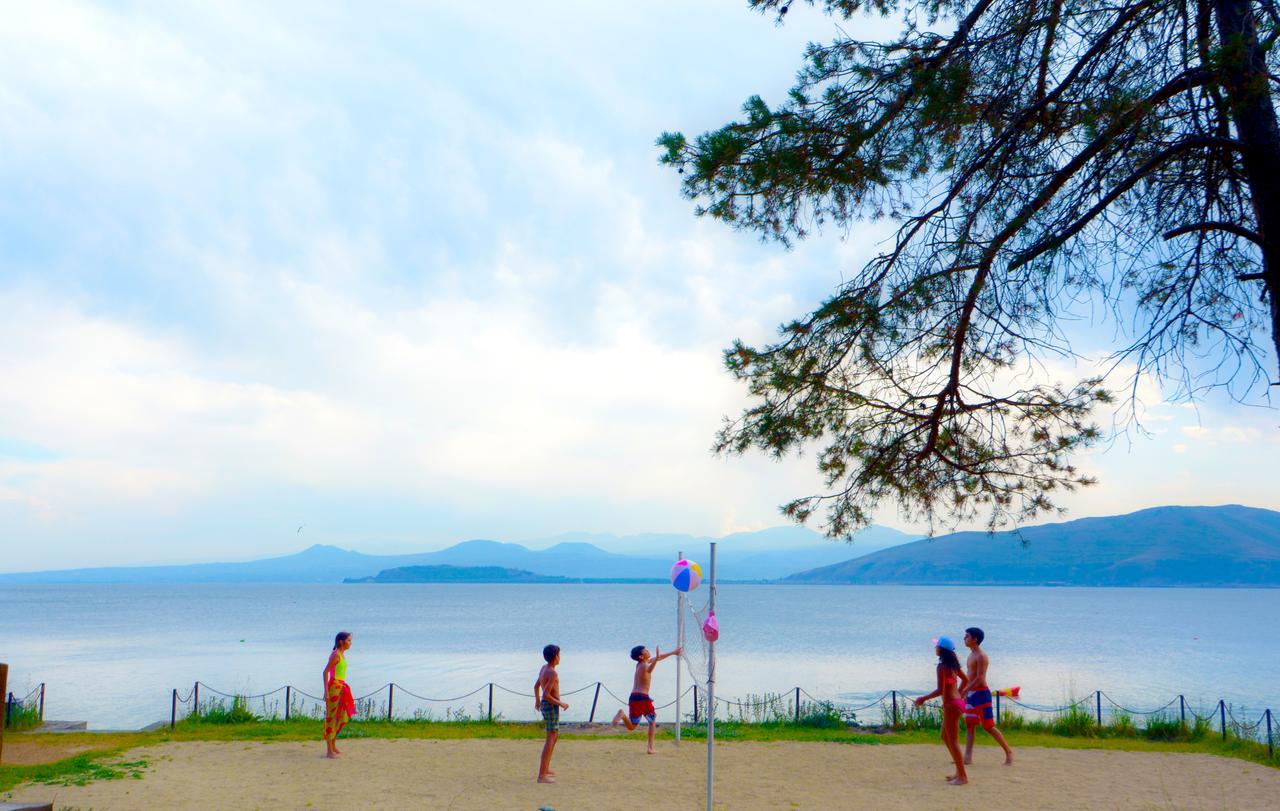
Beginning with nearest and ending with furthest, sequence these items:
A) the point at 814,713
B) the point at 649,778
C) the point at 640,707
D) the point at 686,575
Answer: the point at 649,778 → the point at 640,707 → the point at 686,575 → the point at 814,713

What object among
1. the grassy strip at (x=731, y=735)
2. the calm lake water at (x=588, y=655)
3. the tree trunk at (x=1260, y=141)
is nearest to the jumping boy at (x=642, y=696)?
the grassy strip at (x=731, y=735)

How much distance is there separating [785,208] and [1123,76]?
288 centimetres

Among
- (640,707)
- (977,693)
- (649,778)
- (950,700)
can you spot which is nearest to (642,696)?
(640,707)

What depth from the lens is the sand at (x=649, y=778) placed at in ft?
33.0

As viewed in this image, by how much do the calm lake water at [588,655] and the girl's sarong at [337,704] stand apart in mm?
15767

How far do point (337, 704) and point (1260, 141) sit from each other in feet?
38.7

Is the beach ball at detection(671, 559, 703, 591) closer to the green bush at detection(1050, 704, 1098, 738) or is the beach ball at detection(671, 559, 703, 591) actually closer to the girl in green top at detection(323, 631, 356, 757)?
the girl in green top at detection(323, 631, 356, 757)

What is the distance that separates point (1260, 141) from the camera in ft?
22.3

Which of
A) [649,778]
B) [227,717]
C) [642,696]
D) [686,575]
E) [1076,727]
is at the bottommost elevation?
[1076,727]

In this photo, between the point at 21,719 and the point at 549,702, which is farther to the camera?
the point at 21,719

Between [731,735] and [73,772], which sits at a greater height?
[73,772]

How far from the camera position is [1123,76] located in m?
7.41

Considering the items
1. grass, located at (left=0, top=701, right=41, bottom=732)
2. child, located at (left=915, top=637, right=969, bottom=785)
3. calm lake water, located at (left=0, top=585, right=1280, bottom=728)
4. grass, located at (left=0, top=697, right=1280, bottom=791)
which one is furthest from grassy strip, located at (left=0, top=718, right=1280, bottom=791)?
calm lake water, located at (left=0, top=585, right=1280, bottom=728)

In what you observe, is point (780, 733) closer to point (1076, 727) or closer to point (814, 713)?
point (814, 713)
